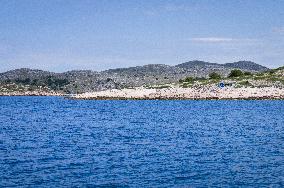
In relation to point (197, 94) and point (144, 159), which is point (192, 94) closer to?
point (197, 94)

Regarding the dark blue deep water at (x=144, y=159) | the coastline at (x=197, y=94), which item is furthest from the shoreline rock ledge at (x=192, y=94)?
the dark blue deep water at (x=144, y=159)

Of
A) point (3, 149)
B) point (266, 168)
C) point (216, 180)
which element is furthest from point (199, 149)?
point (3, 149)

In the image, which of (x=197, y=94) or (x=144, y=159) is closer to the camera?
(x=144, y=159)

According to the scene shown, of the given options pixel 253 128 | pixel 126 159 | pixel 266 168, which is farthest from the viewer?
pixel 253 128

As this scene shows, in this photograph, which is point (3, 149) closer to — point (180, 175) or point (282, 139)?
point (180, 175)

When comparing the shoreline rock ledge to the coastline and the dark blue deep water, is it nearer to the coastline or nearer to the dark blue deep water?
the coastline

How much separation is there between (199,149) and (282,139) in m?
10.1

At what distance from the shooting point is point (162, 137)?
45781 mm

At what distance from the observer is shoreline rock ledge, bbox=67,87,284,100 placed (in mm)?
138875

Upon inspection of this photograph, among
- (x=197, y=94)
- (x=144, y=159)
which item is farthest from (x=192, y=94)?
(x=144, y=159)

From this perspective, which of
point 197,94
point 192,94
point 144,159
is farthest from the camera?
point 192,94

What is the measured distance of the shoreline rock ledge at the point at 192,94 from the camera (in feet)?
456

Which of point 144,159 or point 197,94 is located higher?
point 197,94

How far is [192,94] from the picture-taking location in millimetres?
153375
